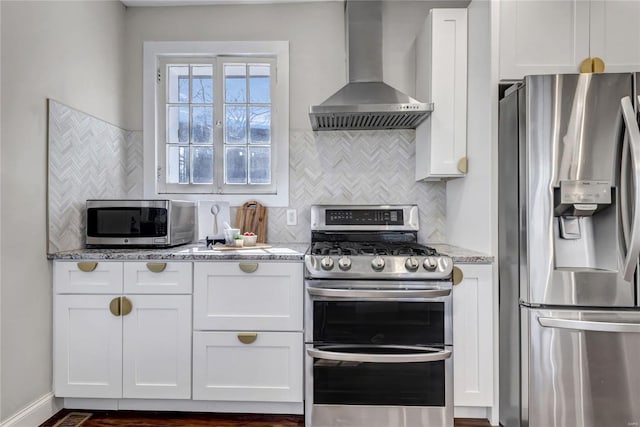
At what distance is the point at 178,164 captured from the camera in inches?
114

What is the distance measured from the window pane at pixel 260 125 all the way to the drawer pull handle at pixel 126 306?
4.44ft

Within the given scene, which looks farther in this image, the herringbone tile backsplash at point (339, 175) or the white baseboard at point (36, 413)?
the herringbone tile backsplash at point (339, 175)

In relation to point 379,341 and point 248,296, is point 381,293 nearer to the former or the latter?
Answer: point 379,341

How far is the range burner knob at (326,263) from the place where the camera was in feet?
6.42

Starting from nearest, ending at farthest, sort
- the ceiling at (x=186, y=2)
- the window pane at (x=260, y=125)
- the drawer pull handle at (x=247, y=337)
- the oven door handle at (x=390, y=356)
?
the oven door handle at (x=390, y=356) < the drawer pull handle at (x=247, y=337) < the ceiling at (x=186, y=2) < the window pane at (x=260, y=125)

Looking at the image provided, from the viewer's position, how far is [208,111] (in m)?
2.90

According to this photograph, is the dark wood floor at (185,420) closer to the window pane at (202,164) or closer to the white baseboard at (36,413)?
the white baseboard at (36,413)

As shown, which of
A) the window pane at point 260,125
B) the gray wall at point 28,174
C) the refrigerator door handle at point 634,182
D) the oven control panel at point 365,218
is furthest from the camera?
the window pane at point 260,125

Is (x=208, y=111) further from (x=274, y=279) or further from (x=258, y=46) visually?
(x=274, y=279)

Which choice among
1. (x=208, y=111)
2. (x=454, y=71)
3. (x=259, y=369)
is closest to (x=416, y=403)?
(x=259, y=369)

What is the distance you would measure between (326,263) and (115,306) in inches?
44.7

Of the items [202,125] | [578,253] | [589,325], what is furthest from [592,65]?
[202,125]

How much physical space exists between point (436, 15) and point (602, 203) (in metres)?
1.37

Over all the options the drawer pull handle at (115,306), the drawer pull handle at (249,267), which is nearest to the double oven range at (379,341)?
the drawer pull handle at (249,267)
